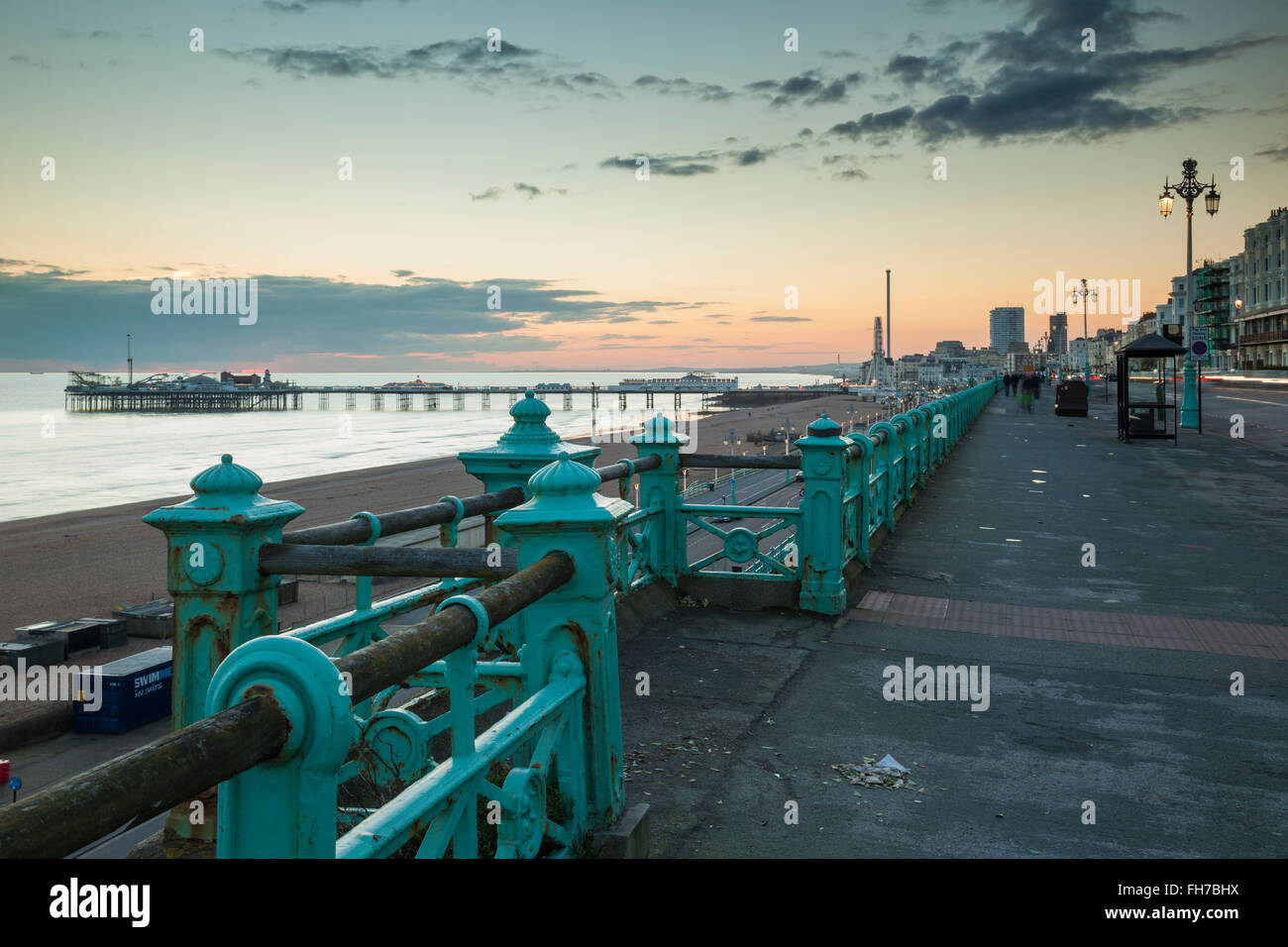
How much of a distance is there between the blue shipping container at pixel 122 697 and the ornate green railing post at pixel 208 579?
14.8 metres

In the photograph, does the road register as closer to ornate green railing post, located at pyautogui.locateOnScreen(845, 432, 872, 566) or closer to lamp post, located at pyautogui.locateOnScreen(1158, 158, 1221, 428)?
lamp post, located at pyautogui.locateOnScreen(1158, 158, 1221, 428)

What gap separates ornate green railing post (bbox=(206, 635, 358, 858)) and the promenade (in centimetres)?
232

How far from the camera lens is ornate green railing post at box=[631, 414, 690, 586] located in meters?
7.90

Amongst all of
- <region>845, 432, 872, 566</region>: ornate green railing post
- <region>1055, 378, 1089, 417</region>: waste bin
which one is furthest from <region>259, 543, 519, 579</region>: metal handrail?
<region>1055, 378, 1089, 417</region>: waste bin

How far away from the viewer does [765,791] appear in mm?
4547

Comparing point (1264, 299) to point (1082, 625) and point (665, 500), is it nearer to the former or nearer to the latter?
point (1082, 625)

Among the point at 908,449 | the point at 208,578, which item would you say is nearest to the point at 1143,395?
the point at 908,449

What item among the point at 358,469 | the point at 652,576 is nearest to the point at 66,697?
the point at 652,576

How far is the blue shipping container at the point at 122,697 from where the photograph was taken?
645 inches

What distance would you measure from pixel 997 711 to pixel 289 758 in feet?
16.2

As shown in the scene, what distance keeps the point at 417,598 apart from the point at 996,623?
17.1ft

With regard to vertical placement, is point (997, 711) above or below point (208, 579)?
below

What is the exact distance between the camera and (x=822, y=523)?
8039mm
